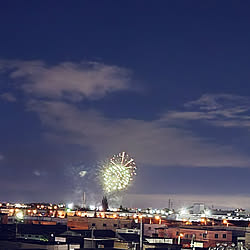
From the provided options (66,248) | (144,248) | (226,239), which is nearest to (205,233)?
(226,239)

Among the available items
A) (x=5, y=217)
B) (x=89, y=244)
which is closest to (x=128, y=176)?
(x=5, y=217)

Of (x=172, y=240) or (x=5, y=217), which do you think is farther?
(x=5, y=217)

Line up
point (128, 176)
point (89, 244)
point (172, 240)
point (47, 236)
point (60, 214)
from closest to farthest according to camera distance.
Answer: point (89, 244), point (47, 236), point (172, 240), point (128, 176), point (60, 214)

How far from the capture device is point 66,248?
209 ft

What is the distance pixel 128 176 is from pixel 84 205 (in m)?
80.7

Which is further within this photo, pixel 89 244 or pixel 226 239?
pixel 226 239

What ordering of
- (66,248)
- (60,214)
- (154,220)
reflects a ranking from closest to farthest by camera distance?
(66,248) → (154,220) → (60,214)

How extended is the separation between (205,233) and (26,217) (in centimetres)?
6061

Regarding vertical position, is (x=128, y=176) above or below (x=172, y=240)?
above

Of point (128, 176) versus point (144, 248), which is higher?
point (128, 176)

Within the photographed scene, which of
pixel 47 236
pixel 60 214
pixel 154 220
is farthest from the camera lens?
pixel 60 214

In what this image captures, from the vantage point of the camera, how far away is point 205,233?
9025 cm

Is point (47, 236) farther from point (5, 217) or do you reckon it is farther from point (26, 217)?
point (26, 217)

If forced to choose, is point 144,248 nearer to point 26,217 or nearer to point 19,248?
point 19,248
